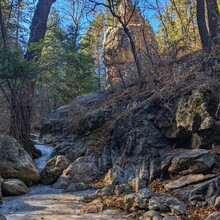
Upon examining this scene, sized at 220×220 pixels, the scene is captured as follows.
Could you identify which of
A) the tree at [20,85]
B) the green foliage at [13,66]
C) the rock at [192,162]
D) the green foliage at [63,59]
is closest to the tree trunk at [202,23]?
the green foliage at [63,59]

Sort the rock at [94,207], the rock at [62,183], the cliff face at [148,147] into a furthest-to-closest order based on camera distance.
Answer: the rock at [62,183], the cliff face at [148,147], the rock at [94,207]

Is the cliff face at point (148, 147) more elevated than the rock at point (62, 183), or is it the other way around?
the cliff face at point (148, 147)

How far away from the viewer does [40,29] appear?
12227mm

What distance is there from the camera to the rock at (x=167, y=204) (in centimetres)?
471

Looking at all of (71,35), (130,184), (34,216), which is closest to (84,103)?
(71,35)

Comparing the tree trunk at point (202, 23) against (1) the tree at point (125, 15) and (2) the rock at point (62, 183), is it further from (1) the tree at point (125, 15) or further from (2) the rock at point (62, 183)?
(2) the rock at point (62, 183)

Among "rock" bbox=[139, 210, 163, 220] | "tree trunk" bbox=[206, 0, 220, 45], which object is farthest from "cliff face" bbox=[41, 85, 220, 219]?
"tree trunk" bbox=[206, 0, 220, 45]

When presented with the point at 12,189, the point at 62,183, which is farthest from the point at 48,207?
the point at 62,183

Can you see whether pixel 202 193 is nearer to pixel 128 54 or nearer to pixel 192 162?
pixel 192 162

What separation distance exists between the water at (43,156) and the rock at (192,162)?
210 inches

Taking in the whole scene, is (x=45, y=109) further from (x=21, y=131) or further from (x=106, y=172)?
(x=106, y=172)

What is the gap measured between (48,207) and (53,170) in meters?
3.10

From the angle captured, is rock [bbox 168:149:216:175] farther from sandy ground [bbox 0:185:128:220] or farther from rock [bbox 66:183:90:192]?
rock [bbox 66:183:90:192]

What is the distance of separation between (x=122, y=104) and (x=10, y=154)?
176 inches
